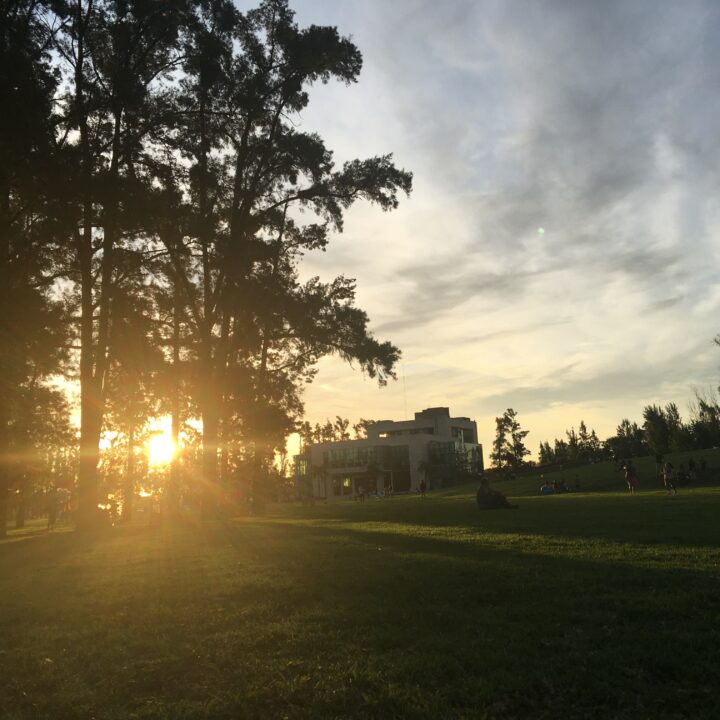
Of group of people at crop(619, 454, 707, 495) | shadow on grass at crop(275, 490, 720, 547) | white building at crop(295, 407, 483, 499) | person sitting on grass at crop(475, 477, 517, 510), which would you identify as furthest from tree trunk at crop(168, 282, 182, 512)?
white building at crop(295, 407, 483, 499)

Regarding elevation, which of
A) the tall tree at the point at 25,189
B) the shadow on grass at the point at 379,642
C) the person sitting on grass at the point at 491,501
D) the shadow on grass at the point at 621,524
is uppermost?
the tall tree at the point at 25,189

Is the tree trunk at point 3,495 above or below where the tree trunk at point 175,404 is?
below

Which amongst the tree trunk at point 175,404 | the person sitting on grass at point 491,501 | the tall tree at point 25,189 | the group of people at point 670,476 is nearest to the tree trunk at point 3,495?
the tree trunk at point 175,404

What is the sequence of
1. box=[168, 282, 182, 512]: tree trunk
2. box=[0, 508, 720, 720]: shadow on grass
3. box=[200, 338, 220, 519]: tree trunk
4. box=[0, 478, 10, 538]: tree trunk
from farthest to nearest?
1. box=[0, 478, 10, 538]: tree trunk
2. box=[168, 282, 182, 512]: tree trunk
3. box=[200, 338, 220, 519]: tree trunk
4. box=[0, 508, 720, 720]: shadow on grass

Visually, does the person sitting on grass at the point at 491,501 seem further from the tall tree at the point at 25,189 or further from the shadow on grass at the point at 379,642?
the tall tree at the point at 25,189

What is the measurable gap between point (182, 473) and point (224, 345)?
41.5 ft

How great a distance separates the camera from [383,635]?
6.42 meters

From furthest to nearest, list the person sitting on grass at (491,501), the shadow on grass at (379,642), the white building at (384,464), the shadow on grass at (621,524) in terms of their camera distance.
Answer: the white building at (384,464), the person sitting on grass at (491,501), the shadow on grass at (621,524), the shadow on grass at (379,642)

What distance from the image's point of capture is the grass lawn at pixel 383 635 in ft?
16.1

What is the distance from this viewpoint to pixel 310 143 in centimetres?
2611

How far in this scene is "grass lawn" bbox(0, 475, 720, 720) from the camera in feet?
16.1

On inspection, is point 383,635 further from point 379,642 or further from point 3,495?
point 3,495

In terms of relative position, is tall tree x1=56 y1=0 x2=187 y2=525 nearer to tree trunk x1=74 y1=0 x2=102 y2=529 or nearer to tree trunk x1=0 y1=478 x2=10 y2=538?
tree trunk x1=74 y1=0 x2=102 y2=529

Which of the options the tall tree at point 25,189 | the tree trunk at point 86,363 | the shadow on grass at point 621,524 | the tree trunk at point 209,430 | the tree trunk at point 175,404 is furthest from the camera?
the tree trunk at point 175,404
